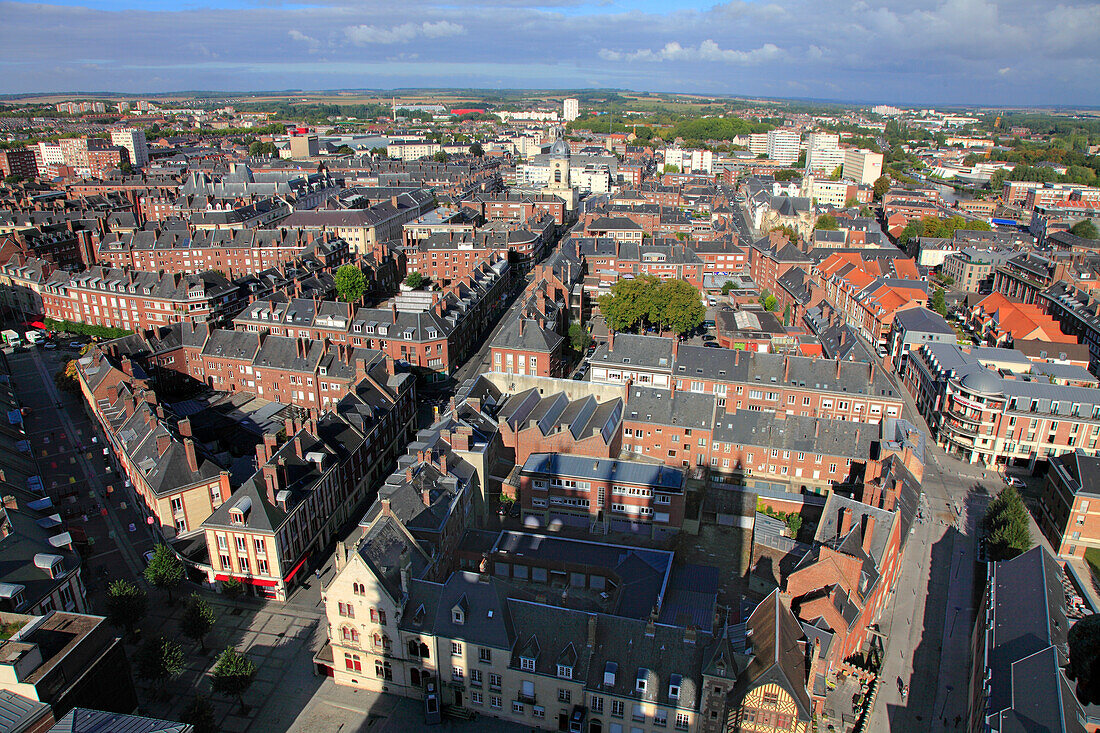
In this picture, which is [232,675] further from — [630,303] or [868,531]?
[630,303]

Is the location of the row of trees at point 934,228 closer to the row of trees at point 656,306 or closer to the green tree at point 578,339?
the row of trees at point 656,306

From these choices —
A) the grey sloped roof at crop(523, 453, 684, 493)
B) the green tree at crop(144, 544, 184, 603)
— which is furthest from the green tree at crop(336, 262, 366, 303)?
the green tree at crop(144, 544, 184, 603)

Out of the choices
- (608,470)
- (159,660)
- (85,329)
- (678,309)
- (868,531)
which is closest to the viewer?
(159,660)

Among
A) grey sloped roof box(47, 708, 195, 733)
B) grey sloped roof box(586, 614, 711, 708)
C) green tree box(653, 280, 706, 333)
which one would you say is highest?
green tree box(653, 280, 706, 333)

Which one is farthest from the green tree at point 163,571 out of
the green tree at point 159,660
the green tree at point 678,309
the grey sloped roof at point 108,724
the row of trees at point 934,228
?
the row of trees at point 934,228

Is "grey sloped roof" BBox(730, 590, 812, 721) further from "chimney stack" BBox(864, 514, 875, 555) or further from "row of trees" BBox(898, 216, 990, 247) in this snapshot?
"row of trees" BBox(898, 216, 990, 247)

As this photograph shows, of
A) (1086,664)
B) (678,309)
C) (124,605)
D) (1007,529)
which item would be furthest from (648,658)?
(678,309)
